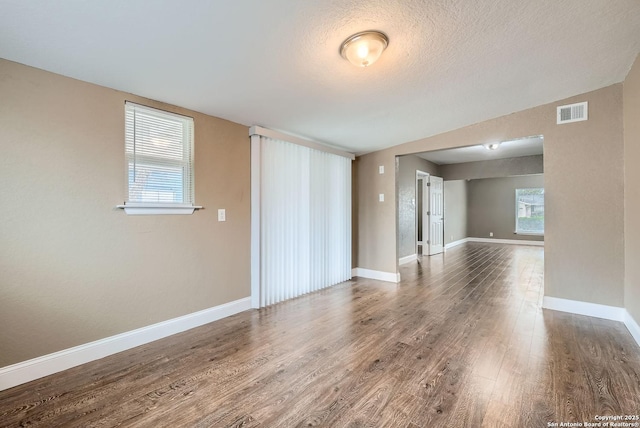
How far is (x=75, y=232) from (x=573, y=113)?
17.0ft

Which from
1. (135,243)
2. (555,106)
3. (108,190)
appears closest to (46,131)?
(108,190)

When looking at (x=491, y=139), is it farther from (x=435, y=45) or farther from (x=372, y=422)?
(x=372, y=422)

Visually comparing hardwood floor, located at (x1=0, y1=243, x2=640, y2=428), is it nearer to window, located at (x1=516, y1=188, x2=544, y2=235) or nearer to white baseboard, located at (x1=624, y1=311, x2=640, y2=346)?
white baseboard, located at (x1=624, y1=311, x2=640, y2=346)

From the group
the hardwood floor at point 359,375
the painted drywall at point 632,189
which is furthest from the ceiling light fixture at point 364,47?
the painted drywall at point 632,189

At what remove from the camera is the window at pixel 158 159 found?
2467 millimetres

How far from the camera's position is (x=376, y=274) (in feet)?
16.1

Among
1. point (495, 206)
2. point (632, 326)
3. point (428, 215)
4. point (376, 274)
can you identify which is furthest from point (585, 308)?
point (495, 206)

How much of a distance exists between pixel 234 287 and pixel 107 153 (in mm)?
1859

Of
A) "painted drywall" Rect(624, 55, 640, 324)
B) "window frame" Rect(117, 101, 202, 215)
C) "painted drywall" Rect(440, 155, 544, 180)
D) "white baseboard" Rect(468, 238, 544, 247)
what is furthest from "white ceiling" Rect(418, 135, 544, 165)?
"window frame" Rect(117, 101, 202, 215)

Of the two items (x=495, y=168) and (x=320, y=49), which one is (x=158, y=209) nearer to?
(x=320, y=49)

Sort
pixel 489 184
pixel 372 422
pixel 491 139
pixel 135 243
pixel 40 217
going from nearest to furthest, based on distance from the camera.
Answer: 1. pixel 372 422
2. pixel 40 217
3. pixel 135 243
4. pixel 491 139
5. pixel 489 184

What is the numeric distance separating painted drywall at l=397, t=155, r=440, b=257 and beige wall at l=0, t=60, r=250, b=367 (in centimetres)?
455

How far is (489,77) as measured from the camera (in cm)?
260

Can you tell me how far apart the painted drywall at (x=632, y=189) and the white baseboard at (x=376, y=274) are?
8.69 ft
